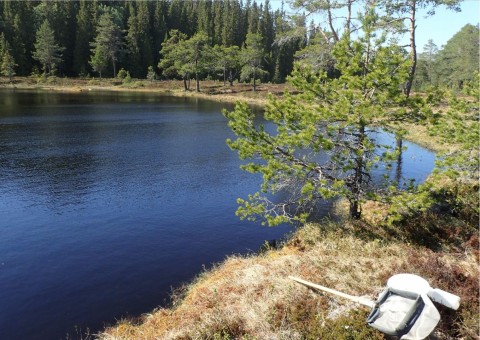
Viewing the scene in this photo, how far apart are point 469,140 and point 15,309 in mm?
18467

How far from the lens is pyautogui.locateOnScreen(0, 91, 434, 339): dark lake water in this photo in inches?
576

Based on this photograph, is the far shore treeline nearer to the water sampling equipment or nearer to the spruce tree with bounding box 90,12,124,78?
the spruce tree with bounding box 90,12,124,78

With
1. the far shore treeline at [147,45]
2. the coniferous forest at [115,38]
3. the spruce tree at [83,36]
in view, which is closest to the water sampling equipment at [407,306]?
the far shore treeline at [147,45]

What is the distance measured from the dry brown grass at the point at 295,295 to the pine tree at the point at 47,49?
118 metres

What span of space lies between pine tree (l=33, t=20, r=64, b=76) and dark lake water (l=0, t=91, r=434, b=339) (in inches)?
3151

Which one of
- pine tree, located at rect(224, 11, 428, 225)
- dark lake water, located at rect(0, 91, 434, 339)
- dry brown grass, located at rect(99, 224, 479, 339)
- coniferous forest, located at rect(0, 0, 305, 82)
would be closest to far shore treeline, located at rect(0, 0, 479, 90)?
coniferous forest, located at rect(0, 0, 305, 82)

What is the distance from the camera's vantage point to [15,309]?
14.0 m

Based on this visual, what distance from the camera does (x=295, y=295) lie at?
11.1 metres

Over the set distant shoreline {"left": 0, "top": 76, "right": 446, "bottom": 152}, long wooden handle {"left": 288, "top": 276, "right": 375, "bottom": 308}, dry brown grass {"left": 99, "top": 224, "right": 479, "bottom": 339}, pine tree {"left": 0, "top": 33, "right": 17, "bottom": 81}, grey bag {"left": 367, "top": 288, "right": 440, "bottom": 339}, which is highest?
pine tree {"left": 0, "top": 33, "right": 17, "bottom": 81}

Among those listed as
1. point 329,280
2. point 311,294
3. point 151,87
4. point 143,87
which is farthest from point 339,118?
point 143,87

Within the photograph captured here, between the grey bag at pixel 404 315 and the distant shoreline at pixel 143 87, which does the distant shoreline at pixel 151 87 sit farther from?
the grey bag at pixel 404 315

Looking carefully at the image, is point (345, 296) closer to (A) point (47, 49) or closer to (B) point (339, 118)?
(B) point (339, 118)

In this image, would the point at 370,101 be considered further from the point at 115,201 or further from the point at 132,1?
the point at 132,1

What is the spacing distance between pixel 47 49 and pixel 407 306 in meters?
125
